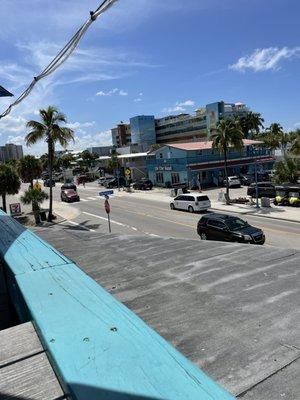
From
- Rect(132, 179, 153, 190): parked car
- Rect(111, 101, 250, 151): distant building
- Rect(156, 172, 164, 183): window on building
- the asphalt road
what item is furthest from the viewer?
Rect(111, 101, 250, 151): distant building

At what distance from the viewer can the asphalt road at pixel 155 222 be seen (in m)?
27.7

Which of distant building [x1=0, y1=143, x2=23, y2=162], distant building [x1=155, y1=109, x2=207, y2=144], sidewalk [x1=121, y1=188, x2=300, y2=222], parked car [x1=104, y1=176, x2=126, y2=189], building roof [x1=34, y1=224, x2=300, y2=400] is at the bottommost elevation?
sidewalk [x1=121, y1=188, x2=300, y2=222]

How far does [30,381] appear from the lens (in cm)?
265

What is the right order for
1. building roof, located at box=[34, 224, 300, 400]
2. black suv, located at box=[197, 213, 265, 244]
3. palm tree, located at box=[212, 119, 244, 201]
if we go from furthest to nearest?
palm tree, located at box=[212, 119, 244, 201] < black suv, located at box=[197, 213, 265, 244] < building roof, located at box=[34, 224, 300, 400]

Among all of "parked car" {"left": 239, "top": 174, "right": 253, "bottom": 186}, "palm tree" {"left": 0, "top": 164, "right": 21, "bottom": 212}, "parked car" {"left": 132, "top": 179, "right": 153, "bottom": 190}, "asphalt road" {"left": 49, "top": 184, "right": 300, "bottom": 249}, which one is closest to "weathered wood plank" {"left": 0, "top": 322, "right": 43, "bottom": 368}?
"asphalt road" {"left": 49, "top": 184, "right": 300, "bottom": 249}

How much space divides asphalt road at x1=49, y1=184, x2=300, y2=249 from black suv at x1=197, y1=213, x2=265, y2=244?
2.35m

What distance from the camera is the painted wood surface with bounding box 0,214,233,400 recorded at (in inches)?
92.7

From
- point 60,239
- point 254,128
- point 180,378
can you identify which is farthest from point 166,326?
point 254,128

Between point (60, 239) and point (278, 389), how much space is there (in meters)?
8.47

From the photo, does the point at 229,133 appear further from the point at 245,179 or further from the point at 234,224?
the point at 245,179

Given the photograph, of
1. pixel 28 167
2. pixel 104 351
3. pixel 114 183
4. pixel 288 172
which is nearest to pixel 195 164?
pixel 288 172

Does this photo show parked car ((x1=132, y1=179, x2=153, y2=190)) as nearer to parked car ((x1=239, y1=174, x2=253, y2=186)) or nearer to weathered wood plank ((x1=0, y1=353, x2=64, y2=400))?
parked car ((x1=239, y1=174, x2=253, y2=186))

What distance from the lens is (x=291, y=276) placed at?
6176mm

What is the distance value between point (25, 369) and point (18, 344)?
1.34 feet
